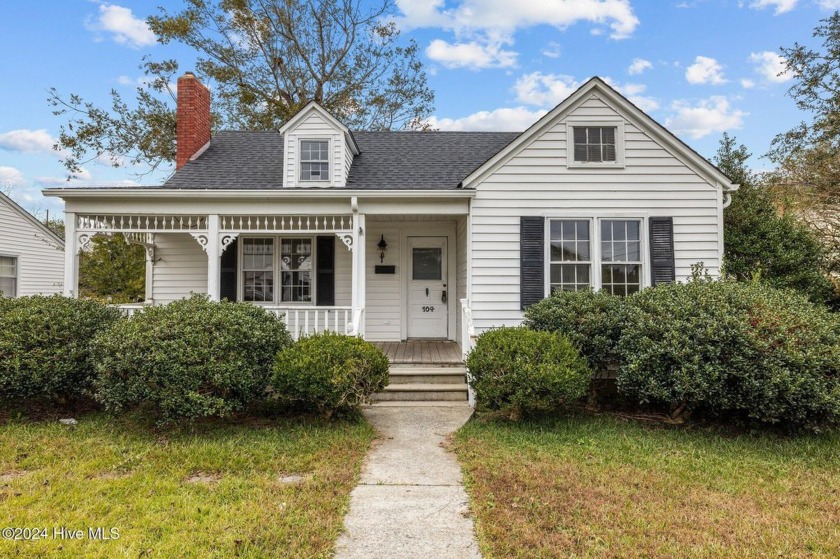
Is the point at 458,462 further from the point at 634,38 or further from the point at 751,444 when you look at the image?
the point at 634,38

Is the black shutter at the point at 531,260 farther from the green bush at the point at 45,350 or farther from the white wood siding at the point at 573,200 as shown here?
the green bush at the point at 45,350

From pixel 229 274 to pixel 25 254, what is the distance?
1127cm

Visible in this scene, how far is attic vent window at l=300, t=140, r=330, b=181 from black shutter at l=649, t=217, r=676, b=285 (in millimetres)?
6207

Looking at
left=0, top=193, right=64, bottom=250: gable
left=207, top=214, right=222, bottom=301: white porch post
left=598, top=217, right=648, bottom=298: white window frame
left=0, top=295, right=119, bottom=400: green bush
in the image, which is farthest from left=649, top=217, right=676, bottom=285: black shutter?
left=0, top=193, right=64, bottom=250: gable

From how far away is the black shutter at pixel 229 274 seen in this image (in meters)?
9.01

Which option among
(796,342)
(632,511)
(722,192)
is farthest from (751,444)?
(722,192)

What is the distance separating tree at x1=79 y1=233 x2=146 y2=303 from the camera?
45.3 ft

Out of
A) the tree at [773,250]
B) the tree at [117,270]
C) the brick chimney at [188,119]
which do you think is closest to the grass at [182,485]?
the brick chimney at [188,119]

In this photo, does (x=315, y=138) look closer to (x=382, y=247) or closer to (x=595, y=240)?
(x=382, y=247)

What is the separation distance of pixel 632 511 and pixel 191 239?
30.1ft

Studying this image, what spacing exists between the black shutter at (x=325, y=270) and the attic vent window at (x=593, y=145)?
5018mm

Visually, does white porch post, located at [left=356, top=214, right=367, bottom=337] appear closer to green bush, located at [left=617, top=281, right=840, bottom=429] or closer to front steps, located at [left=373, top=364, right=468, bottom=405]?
front steps, located at [left=373, top=364, right=468, bottom=405]

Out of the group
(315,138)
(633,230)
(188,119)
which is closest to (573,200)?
(633,230)

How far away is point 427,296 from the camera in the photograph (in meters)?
9.48
